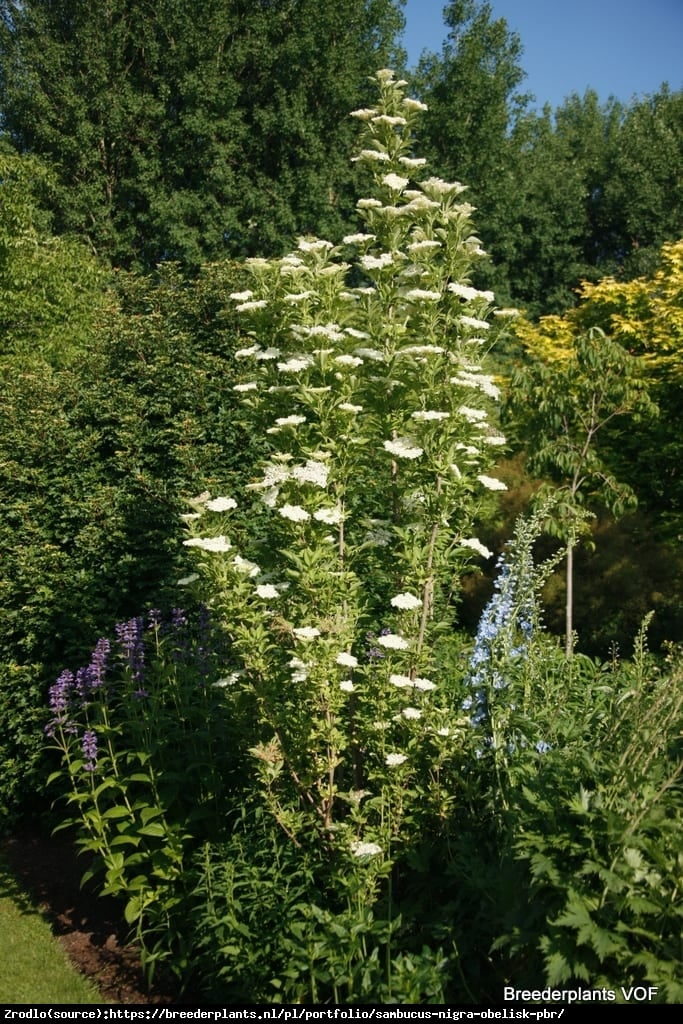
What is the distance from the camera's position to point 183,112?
57.6 ft

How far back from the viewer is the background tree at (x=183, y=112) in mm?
17078

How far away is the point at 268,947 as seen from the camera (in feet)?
10.9

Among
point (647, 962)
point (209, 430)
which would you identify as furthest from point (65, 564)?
point (647, 962)

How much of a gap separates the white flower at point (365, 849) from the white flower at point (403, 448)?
1.48m

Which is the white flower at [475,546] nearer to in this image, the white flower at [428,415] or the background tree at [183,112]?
the white flower at [428,415]

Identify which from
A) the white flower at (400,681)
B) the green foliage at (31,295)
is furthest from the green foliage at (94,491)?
the green foliage at (31,295)

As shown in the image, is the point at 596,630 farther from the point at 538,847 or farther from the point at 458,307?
the point at 538,847

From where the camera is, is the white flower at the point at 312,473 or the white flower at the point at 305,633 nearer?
the white flower at the point at 305,633

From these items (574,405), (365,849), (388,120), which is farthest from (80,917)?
Answer: (574,405)

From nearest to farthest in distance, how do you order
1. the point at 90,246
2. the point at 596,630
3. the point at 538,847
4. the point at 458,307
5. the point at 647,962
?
1. the point at 647,962
2. the point at 538,847
3. the point at 458,307
4. the point at 596,630
5. the point at 90,246

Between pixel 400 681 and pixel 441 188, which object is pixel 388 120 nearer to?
pixel 441 188

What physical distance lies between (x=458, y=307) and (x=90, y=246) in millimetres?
15063

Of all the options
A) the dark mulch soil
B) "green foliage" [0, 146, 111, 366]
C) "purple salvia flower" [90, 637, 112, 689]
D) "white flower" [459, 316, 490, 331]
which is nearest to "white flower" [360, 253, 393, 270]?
"white flower" [459, 316, 490, 331]

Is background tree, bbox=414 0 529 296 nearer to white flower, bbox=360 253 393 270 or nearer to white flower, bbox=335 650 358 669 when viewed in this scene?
white flower, bbox=360 253 393 270
